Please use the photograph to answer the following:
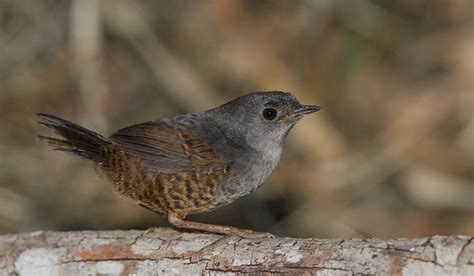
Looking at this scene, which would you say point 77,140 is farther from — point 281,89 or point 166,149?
point 281,89

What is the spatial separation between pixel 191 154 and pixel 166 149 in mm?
136

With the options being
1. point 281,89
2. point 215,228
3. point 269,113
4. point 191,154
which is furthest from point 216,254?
point 281,89

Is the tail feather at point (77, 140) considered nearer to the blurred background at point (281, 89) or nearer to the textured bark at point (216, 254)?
the textured bark at point (216, 254)

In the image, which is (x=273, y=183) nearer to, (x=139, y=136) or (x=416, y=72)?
(x=416, y=72)

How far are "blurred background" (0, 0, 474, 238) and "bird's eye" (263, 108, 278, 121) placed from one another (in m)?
2.27

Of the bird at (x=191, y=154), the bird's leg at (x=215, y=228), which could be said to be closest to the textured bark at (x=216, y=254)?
the bird's leg at (x=215, y=228)

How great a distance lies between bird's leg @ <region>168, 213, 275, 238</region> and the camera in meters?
4.02

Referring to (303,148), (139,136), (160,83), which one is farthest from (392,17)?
(139,136)

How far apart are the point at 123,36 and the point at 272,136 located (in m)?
3.50

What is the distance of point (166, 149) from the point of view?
4.31 metres

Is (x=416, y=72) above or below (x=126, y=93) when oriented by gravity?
above

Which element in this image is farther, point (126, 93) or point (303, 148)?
point (126, 93)

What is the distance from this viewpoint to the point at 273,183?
23.3 feet

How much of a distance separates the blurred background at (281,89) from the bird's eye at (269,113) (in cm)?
227
